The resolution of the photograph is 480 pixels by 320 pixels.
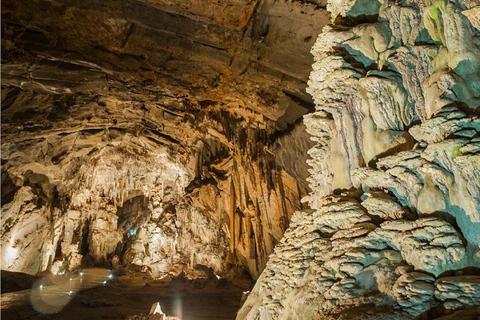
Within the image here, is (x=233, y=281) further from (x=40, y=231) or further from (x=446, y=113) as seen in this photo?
(x=446, y=113)

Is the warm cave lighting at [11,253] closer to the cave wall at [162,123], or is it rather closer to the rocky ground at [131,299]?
the cave wall at [162,123]

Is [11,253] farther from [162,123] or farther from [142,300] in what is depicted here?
[162,123]

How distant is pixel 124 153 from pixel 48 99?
4.70m

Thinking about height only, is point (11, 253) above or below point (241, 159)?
below

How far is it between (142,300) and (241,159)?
17.0 feet

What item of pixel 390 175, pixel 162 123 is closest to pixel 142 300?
pixel 162 123

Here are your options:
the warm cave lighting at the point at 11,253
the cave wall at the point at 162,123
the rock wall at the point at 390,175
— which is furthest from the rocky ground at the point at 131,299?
the rock wall at the point at 390,175

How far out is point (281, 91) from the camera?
10.1m

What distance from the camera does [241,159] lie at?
38.1 feet

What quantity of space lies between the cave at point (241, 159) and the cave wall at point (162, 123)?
2.4 inches

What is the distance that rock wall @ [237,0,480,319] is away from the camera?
Result: 3139mm

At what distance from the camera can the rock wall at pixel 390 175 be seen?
3.14 m

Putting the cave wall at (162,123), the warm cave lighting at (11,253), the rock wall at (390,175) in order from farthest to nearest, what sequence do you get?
the warm cave lighting at (11,253) < the cave wall at (162,123) < the rock wall at (390,175)

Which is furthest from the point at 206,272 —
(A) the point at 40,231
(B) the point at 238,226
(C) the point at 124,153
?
(A) the point at 40,231
